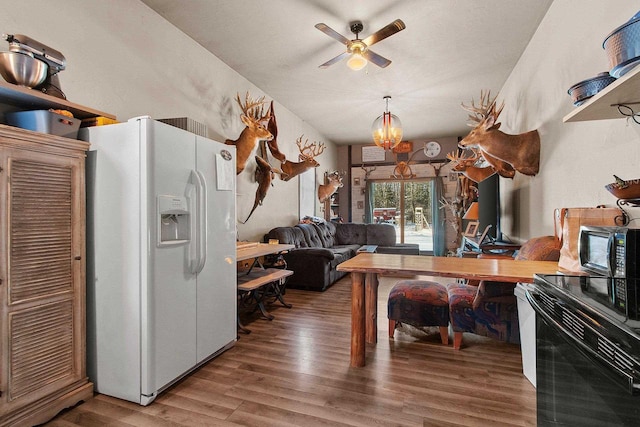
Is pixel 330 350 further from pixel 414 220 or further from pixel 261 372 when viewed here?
pixel 414 220

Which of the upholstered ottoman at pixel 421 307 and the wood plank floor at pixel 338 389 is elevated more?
the upholstered ottoman at pixel 421 307

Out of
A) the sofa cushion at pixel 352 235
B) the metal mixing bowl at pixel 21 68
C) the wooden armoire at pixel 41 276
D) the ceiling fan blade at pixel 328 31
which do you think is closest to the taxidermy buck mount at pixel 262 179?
the ceiling fan blade at pixel 328 31

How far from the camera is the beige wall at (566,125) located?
74.5 inches

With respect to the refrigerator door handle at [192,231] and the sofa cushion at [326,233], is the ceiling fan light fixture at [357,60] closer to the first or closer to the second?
the refrigerator door handle at [192,231]

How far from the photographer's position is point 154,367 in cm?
192

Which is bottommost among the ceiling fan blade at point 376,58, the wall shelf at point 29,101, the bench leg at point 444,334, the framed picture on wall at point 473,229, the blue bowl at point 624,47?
the bench leg at point 444,334

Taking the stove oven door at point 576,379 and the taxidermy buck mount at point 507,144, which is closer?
the stove oven door at point 576,379

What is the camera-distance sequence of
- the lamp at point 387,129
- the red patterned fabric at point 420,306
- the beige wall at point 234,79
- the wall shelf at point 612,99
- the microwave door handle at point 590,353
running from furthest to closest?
the lamp at point 387,129
the red patterned fabric at point 420,306
the beige wall at point 234,79
the wall shelf at point 612,99
the microwave door handle at point 590,353

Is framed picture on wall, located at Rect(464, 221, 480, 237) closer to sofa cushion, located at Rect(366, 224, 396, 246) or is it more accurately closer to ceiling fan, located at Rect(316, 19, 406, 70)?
sofa cushion, located at Rect(366, 224, 396, 246)

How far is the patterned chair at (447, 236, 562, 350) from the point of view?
7.96ft

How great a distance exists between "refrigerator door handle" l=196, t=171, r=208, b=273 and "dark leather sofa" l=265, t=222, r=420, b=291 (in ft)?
7.88

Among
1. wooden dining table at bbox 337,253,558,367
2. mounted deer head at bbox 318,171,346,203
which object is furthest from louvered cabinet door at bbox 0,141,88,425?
mounted deer head at bbox 318,171,346,203

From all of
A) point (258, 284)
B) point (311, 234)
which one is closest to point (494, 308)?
point (258, 284)

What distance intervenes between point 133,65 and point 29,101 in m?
1.08
